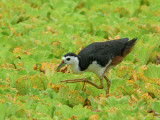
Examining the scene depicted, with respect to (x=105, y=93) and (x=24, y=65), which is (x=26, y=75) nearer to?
(x=24, y=65)

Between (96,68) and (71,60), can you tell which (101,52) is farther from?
(71,60)

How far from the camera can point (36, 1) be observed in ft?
30.3

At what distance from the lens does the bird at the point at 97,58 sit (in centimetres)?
504

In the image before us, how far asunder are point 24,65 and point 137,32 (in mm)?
2361

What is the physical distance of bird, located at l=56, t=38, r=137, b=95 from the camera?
5.04 metres

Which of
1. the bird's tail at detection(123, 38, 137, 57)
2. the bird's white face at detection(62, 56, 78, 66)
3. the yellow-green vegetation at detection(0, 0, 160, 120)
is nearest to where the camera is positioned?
the yellow-green vegetation at detection(0, 0, 160, 120)

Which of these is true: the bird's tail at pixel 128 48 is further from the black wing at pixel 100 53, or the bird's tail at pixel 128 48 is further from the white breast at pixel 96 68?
the white breast at pixel 96 68

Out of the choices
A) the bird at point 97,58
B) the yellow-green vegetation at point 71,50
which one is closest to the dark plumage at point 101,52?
the bird at point 97,58

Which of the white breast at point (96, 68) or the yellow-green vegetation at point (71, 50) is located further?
the white breast at point (96, 68)

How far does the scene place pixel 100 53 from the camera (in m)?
5.13

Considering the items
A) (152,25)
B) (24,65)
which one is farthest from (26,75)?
(152,25)

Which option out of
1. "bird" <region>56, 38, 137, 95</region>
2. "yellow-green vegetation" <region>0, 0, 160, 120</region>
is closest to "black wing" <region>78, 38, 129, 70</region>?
"bird" <region>56, 38, 137, 95</region>

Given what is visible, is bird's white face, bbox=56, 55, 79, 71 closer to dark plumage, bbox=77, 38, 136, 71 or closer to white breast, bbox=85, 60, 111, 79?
dark plumage, bbox=77, 38, 136, 71

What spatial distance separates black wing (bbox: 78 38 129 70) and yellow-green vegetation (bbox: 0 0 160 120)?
1.28 ft
